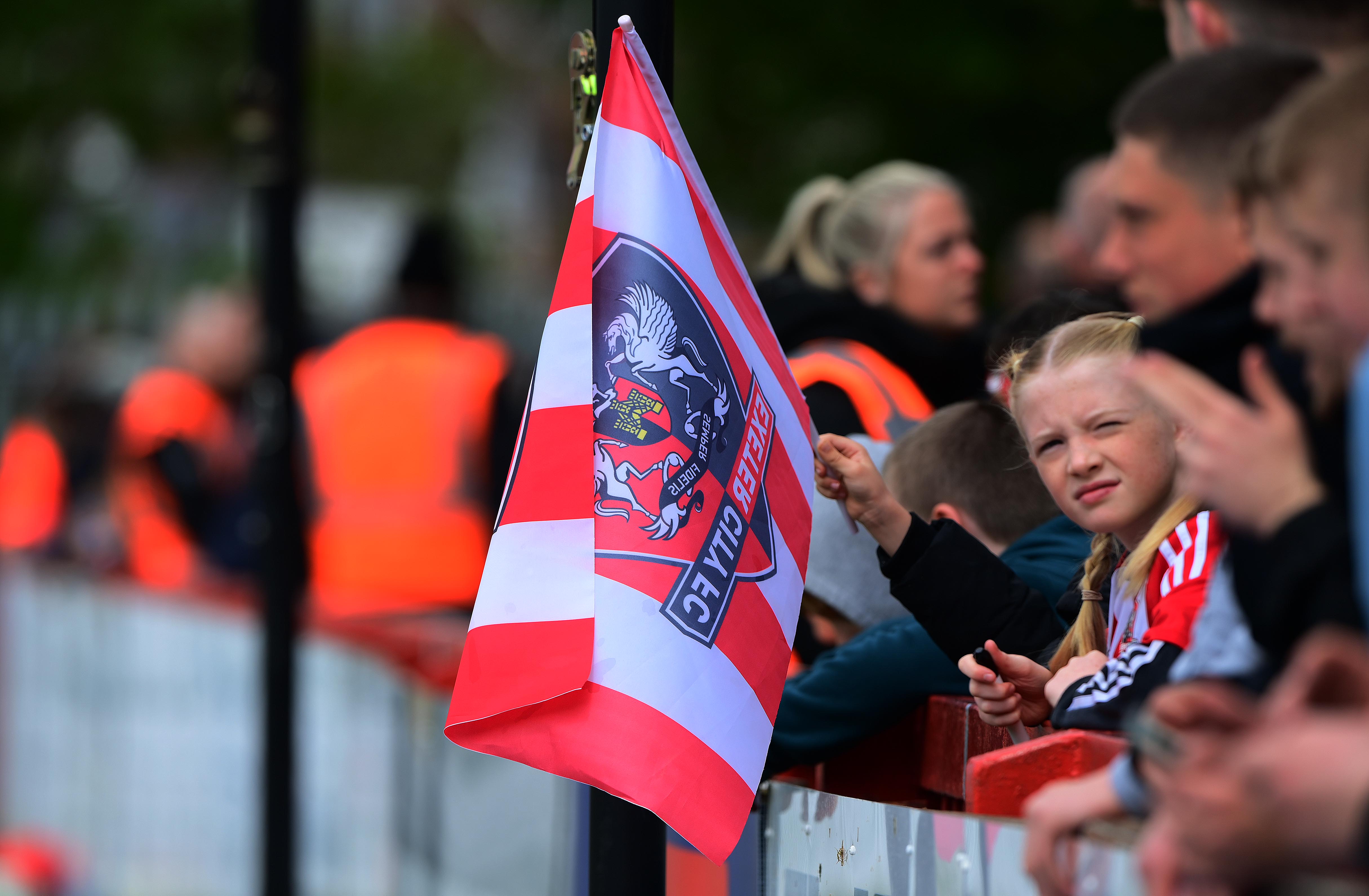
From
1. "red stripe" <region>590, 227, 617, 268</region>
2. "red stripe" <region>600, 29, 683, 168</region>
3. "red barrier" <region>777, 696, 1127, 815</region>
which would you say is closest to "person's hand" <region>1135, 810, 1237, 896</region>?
"red barrier" <region>777, 696, 1127, 815</region>

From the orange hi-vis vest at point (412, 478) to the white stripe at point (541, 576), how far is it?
4773mm

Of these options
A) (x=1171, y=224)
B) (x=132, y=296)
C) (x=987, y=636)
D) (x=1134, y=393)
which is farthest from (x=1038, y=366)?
(x=132, y=296)

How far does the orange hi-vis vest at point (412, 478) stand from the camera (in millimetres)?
7281

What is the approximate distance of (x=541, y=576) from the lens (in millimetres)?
2443

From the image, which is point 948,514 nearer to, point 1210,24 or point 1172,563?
point 1172,563

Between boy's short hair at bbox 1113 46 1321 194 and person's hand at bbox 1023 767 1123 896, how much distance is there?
2.31 ft

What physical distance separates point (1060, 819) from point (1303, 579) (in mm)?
397

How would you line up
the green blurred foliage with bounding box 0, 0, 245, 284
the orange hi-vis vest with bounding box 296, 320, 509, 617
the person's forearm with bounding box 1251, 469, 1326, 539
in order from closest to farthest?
the person's forearm with bounding box 1251, 469, 1326, 539 → the orange hi-vis vest with bounding box 296, 320, 509, 617 → the green blurred foliage with bounding box 0, 0, 245, 284

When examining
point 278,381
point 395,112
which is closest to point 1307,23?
point 278,381

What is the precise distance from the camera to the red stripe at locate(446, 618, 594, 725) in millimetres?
2398

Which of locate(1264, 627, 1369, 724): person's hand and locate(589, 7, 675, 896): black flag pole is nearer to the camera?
locate(1264, 627, 1369, 724): person's hand

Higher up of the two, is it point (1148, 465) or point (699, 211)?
point (699, 211)

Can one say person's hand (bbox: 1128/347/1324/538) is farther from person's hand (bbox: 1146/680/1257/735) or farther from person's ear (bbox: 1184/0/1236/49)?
person's ear (bbox: 1184/0/1236/49)

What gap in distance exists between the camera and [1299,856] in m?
1.55
